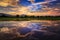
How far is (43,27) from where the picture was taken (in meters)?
1.61

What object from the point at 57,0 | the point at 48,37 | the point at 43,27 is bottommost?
the point at 48,37

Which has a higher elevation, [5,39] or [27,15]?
[27,15]

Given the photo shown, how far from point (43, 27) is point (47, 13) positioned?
19 cm

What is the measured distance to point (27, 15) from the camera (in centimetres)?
164

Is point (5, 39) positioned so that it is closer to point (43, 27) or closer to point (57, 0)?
point (43, 27)

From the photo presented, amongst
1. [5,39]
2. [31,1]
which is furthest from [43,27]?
[5,39]

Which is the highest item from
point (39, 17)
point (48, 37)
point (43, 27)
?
point (39, 17)

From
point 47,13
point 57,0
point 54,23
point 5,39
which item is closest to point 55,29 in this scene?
point 54,23

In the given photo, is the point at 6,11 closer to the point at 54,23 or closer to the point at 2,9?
the point at 2,9

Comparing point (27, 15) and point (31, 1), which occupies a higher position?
point (31, 1)

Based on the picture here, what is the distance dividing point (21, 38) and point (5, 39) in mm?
201

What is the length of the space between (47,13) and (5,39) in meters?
0.63

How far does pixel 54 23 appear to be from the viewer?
1625 mm

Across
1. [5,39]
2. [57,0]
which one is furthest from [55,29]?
[5,39]
